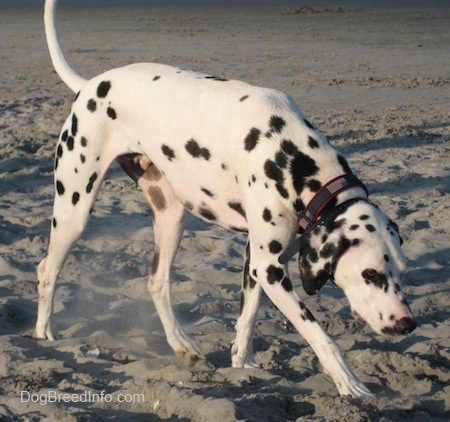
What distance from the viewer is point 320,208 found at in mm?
4711

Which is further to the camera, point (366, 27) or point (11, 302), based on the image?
point (366, 27)

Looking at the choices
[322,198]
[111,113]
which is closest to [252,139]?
[322,198]

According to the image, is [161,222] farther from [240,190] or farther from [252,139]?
[252,139]

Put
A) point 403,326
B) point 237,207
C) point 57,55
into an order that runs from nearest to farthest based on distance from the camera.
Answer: point 403,326
point 237,207
point 57,55

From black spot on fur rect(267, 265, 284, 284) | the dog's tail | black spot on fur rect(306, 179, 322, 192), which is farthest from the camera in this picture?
the dog's tail

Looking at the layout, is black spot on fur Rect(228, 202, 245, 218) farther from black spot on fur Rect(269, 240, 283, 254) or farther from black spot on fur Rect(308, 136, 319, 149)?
black spot on fur Rect(308, 136, 319, 149)

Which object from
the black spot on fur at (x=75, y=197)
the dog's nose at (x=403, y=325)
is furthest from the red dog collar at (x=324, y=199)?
the black spot on fur at (x=75, y=197)

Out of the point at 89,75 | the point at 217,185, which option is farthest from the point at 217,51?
the point at 217,185

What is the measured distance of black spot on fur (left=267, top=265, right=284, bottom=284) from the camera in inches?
195

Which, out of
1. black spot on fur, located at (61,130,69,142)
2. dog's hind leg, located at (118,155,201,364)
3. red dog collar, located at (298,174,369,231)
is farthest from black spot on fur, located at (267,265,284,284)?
black spot on fur, located at (61,130,69,142)

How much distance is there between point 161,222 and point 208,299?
684 millimetres

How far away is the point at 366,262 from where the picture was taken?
451 cm

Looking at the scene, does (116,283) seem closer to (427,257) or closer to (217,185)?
(217,185)

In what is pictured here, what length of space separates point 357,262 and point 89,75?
13.0m
